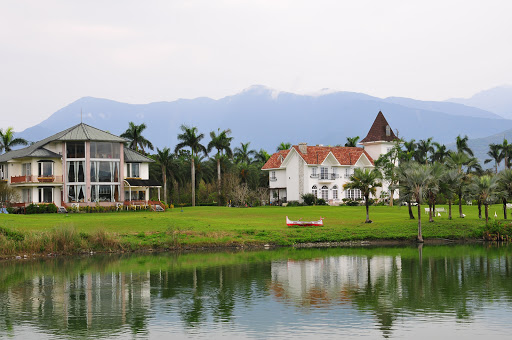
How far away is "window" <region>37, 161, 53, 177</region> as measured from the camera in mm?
71750

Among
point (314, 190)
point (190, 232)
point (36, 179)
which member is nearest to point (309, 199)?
point (314, 190)

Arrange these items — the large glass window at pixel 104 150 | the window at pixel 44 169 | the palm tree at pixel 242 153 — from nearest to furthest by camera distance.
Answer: the window at pixel 44 169, the large glass window at pixel 104 150, the palm tree at pixel 242 153

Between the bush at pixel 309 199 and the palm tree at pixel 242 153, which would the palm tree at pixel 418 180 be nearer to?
the bush at pixel 309 199

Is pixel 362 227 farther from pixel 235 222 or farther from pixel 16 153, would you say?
pixel 16 153

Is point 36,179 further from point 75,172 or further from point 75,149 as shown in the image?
point 75,149

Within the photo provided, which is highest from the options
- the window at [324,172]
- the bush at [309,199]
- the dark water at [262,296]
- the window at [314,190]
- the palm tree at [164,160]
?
the palm tree at [164,160]

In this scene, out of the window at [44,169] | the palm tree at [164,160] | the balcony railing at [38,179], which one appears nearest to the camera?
the balcony railing at [38,179]

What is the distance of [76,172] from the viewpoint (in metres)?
71.6

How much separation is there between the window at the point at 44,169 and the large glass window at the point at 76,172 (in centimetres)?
235

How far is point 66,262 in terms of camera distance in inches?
1502

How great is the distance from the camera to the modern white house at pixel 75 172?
7138 centimetres

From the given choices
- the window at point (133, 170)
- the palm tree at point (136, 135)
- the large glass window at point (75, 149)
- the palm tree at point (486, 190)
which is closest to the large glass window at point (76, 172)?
the large glass window at point (75, 149)

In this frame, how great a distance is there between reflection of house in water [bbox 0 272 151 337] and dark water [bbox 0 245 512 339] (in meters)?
0.04

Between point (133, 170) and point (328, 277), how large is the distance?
1976 inches
